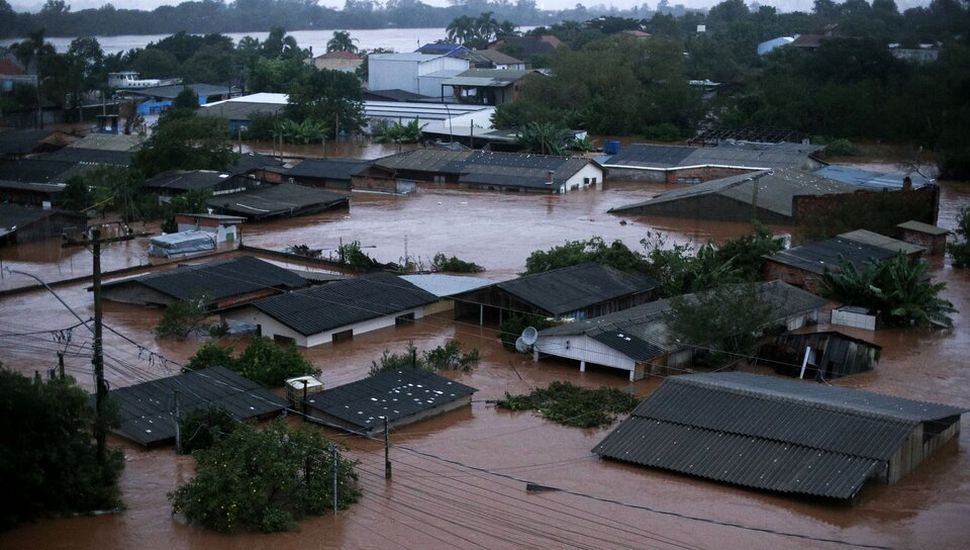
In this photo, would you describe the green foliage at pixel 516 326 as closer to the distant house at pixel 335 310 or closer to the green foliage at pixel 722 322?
the distant house at pixel 335 310

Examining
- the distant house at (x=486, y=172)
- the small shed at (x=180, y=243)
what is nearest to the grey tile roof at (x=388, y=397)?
the small shed at (x=180, y=243)

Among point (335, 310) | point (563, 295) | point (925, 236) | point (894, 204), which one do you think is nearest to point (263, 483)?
point (335, 310)

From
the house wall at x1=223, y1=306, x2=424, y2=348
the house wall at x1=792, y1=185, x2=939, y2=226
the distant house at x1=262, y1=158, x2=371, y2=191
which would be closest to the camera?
the house wall at x1=223, y1=306, x2=424, y2=348

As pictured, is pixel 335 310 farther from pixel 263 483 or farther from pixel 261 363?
pixel 263 483

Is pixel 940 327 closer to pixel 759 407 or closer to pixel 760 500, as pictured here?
pixel 759 407

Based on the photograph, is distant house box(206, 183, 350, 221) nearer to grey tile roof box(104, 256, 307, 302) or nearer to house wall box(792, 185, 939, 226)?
grey tile roof box(104, 256, 307, 302)

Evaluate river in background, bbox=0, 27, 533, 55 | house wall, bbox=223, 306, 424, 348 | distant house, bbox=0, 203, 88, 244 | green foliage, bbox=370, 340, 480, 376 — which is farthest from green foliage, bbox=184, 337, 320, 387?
river in background, bbox=0, 27, 533, 55

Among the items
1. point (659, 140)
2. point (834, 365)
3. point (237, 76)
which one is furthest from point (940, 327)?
point (237, 76)
